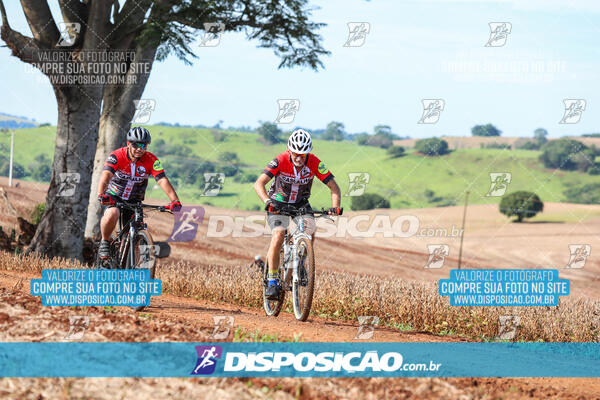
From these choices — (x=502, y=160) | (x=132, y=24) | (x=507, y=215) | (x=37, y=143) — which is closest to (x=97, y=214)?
(x=132, y=24)

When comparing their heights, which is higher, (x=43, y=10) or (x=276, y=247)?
(x=43, y=10)

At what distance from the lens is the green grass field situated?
102 metres

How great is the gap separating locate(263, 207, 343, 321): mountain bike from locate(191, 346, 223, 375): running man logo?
2.68 metres

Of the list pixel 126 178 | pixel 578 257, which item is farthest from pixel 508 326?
pixel 578 257

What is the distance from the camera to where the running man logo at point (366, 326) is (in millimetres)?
9369

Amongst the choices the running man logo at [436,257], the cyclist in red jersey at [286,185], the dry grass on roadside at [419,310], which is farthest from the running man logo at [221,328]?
the running man logo at [436,257]

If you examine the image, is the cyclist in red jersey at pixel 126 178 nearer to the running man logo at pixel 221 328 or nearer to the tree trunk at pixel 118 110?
the running man logo at pixel 221 328

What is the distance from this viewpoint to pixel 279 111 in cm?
1762

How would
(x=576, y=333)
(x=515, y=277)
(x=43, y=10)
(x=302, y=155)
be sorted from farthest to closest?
1. (x=43, y=10)
2. (x=515, y=277)
3. (x=576, y=333)
4. (x=302, y=155)

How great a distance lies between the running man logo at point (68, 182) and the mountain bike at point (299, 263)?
938 cm

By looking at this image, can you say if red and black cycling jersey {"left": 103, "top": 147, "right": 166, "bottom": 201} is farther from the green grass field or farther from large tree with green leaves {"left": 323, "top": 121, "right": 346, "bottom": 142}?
large tree with green leaves {"left": 323, "top": 121, "right": 346, "bottom": 142}

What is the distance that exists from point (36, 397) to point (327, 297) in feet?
23.3

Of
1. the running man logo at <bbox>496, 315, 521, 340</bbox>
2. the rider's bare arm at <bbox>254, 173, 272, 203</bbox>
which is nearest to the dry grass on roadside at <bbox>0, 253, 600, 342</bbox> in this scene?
the running man logo at <bbox>496, 315, 521, 340</bbox>

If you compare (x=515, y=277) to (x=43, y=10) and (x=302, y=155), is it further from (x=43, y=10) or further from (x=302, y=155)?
(x=43, y=10)
